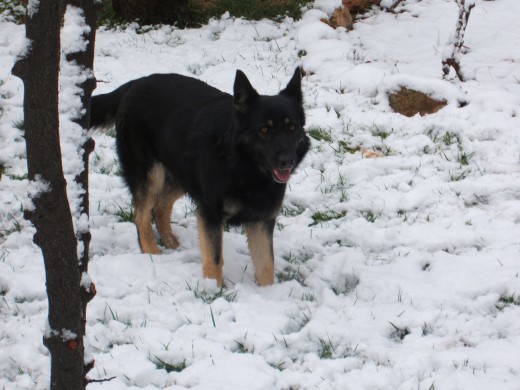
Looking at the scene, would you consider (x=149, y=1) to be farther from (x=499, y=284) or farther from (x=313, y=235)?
(x=499, y=284)

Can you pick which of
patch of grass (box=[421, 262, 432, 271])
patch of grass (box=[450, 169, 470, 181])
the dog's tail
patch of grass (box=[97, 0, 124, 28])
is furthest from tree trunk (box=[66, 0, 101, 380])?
patch of grass (box=[97, 0, 124, 28])

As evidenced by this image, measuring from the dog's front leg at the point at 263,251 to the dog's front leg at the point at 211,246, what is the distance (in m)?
0.26

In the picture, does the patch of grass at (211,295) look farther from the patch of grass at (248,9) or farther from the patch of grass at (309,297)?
the patch of grass at (248,9)

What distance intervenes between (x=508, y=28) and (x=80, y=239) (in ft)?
25.9

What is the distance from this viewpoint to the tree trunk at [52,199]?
1746 mm

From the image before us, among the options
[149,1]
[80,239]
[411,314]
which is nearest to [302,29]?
[149,1]

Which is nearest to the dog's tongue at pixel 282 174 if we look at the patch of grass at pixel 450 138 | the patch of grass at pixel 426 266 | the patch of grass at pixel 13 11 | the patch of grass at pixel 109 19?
the patch of grass at pixel 426 266

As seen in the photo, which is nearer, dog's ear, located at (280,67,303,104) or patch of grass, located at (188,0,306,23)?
dog's ear, located at (280,67,303,104)

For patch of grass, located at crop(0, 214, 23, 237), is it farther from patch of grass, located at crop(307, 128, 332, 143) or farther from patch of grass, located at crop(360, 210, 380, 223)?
patch of grass, located at crop(307, 128, 332, 143)

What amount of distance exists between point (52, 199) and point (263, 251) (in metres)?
2.97

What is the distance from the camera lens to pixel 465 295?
4.40m

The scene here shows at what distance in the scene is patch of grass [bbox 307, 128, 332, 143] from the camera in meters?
Result: 6.95

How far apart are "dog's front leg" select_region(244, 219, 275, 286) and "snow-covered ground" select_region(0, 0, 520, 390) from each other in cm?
11

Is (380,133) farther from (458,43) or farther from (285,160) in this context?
(285,160)
